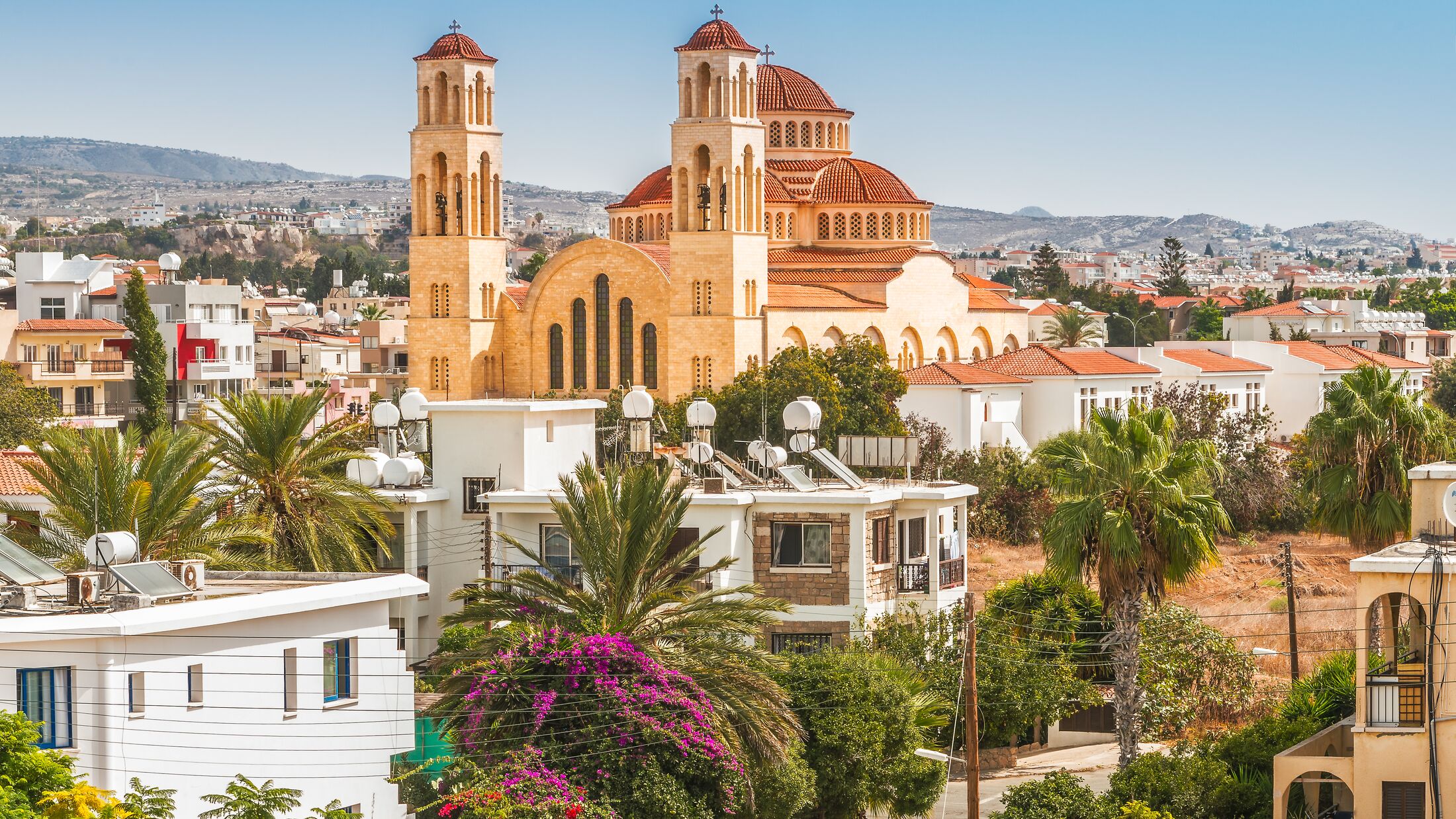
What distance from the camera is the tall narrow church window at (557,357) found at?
67.2 metres

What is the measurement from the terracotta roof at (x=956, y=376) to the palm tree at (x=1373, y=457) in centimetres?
2964

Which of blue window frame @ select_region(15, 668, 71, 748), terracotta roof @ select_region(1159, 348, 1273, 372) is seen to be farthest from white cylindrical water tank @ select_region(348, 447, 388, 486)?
terracotta roof @ select_region(1159, 348, 1273, 372)

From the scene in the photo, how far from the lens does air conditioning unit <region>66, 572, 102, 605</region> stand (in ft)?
59.9

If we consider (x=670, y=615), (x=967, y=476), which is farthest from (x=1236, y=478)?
(x=670, y=615)

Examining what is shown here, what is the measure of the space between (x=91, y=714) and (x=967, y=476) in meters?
37.4

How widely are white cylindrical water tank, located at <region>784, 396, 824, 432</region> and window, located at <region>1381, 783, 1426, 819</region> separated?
11.7 m

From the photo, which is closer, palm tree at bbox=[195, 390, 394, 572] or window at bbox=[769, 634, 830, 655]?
palm tree at bbox=[195, 390, 394, 572]

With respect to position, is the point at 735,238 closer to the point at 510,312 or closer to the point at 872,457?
the point at 510,312

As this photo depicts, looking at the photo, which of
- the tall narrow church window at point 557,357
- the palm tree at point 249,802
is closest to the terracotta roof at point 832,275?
the tall narrow church window at point 557,357

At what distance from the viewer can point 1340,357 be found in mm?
74562

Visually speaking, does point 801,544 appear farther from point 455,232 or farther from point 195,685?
point 455,232

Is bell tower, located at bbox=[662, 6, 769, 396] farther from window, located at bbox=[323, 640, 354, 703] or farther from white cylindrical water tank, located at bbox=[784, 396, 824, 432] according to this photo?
window, located at bbox=[323, 640, 354, 703]

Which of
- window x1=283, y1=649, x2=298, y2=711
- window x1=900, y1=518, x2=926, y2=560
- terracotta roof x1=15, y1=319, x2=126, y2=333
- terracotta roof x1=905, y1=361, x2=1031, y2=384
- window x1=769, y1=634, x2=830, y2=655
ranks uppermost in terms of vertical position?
terracotta roof x1=15, y1=319, x2=126, y2=333

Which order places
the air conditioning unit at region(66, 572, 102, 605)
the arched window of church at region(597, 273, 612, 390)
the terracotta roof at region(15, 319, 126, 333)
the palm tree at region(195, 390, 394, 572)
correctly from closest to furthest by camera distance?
the air conditioning unit at region(66, 572, 102, 605) → the palm tree at region(195, 390, 394, 572) → the terracotta roof at region(15, 319, 126, 333) → the arched window of church at region(597, 273, 612, 390)
